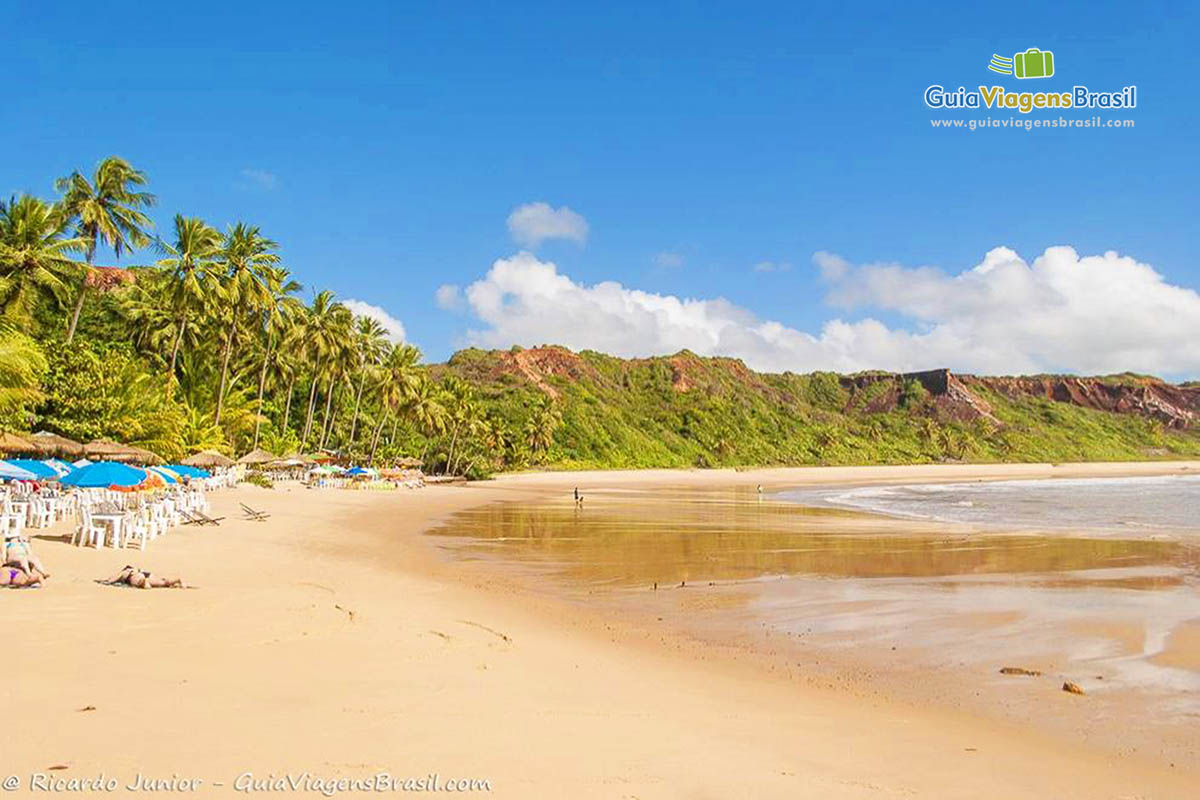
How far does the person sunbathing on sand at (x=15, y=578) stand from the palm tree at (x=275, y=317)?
34803 millimetres

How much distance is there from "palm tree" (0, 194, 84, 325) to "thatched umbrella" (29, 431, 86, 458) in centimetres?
827

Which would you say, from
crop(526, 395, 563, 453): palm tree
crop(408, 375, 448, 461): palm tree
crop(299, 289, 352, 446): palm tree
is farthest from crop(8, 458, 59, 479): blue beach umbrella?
crop(526, 395, 563, 453): palm tree

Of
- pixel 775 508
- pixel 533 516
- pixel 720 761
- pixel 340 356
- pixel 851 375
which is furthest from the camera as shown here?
pixel 851 375

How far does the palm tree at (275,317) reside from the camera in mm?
42531

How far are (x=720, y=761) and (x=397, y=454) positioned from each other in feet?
190

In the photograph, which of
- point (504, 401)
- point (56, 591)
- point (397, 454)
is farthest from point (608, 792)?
point (504, 401)

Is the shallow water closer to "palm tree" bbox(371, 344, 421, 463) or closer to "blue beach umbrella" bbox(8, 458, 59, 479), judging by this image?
"blue beach umbrella" bbox(8, 458, 59, 479)

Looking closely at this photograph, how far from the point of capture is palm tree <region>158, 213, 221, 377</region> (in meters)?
37.4

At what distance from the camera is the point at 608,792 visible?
4273 mm

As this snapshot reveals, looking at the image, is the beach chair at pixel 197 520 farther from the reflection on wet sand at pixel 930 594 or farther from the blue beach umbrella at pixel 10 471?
the reflection on wet sand at pixel 930 594

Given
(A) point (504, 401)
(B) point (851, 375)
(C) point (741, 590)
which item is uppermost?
(B) point (851, 375)

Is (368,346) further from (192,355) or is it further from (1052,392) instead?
(1052,392)

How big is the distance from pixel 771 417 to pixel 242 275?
81.3 meters

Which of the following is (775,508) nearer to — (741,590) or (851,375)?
(741,590)
